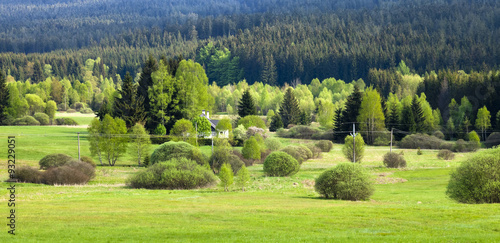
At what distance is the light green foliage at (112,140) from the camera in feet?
206

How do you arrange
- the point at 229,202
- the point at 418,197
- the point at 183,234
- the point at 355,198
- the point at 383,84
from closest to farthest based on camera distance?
1. the point at 183,234
2. the point at 229,202
3. the point at 355,198
4. the point at 418,197
5. the point at 383,84

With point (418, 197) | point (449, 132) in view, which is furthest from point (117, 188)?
point (449, 132)

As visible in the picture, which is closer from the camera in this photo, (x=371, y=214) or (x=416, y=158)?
(x=371, y=214)

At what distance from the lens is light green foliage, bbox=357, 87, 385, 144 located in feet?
316

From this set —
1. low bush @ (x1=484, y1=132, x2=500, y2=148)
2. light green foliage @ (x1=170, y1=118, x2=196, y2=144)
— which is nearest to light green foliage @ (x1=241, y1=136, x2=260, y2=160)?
light green foliage @ (x1=170, y1=118, x2=196, y2=144)

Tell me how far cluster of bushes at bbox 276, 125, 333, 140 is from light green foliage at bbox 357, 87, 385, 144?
6.12 metres

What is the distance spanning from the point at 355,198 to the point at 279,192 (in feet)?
24.0

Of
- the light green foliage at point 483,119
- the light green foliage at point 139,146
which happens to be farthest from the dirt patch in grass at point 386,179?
the light green foliage at point 483,119

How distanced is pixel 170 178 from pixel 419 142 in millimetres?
56326

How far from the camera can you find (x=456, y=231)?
21.2m

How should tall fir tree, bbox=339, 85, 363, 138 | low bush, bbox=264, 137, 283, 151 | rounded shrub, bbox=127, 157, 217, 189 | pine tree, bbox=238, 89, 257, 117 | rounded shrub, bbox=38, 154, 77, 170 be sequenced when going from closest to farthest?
1. rounded shrub, bbox=127, 157, 217, 189
2. rounded shrub, bbox=38, 154, 77, 170
3. low bush, bbox=264, 137, 283, 151
4. tall fir tree, bbox=339, 85, 363, 138
5. pine tree, bbox=238, 89, 257, 117

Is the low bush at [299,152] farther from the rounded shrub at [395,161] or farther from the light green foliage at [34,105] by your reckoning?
the light green foliage at [34,105]

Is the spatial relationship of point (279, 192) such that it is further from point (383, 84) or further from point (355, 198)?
point (383, 84)

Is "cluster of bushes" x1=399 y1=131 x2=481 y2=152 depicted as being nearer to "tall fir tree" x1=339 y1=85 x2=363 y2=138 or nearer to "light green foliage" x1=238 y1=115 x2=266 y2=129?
"tall fir tree" x1=339 y1=85 x2=363 y2=138
